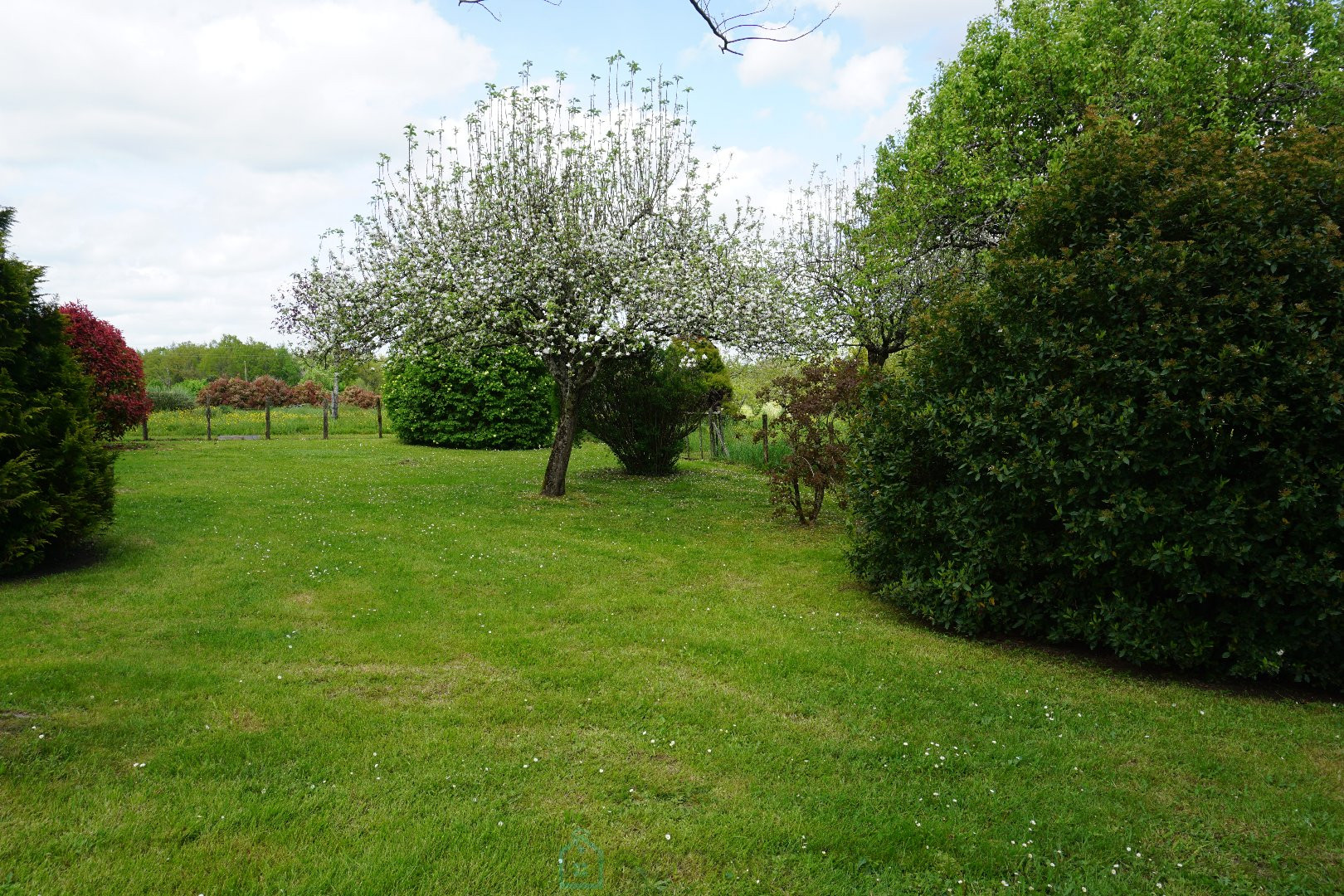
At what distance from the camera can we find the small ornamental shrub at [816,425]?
1055 cm

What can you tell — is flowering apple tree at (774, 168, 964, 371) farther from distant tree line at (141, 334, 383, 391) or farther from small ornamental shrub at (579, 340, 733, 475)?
distant tree line at (141, 334, 383, 391)

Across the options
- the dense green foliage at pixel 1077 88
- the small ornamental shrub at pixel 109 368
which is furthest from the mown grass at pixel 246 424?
the dense green foliage at pixel 1077 88

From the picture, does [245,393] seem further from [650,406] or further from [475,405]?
[650,406]

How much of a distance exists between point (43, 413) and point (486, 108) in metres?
7.65

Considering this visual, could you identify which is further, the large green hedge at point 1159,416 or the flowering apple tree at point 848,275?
the flowering apple tree at point 848,275

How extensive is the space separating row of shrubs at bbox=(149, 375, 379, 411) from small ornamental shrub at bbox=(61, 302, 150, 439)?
42.1ft

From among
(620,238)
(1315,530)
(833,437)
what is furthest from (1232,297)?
(620,238)

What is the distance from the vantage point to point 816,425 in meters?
10.9

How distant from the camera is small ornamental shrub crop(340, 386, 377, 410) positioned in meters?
38.6

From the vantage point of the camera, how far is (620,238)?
1130cm

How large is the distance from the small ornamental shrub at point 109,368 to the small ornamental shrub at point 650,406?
1001cm

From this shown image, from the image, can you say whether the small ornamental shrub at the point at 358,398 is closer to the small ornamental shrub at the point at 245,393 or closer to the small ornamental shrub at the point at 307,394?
the small ornamental shrub at the point at 307,394

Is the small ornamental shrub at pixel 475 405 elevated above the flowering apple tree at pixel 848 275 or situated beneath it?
situated beneath

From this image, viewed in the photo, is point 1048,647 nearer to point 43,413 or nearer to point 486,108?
point 43,413
